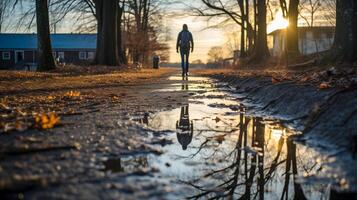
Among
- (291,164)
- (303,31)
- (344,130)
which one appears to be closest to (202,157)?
(291,164)

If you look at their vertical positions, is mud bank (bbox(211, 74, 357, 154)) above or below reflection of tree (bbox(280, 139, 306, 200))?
above

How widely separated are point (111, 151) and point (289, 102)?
3559 mm

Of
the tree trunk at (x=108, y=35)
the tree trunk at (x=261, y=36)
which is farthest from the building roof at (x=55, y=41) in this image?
the tree trunk at (x=108, y=35)

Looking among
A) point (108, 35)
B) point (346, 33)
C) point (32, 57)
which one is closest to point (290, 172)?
point (346, 33)

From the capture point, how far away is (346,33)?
10406mm

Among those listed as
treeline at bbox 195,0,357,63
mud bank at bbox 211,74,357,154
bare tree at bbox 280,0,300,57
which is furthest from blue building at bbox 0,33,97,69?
mud bank at bbox 211,74,357,154

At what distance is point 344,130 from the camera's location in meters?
3.90

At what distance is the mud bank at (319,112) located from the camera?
3883mm

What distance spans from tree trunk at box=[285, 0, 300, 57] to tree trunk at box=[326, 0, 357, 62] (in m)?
9.36

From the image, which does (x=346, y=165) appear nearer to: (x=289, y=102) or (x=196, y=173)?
(x=196, y=173)

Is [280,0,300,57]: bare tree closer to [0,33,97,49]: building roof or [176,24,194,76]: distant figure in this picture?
[176,24,194,76]: distant figure

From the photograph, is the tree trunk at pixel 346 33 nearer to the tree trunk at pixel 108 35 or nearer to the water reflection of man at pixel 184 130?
the water reflection of man at pixel 184 130

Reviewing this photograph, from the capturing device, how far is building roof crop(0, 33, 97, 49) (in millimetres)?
68812

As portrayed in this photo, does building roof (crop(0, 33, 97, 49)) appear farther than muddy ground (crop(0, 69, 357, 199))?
Yes
